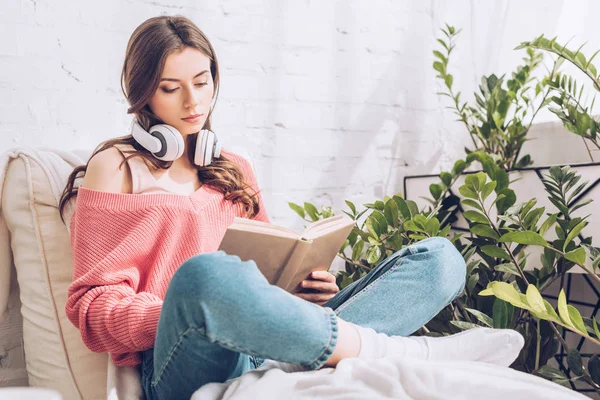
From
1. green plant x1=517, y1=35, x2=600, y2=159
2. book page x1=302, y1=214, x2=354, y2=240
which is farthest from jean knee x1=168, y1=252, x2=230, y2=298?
green plant x1=517, y1=35, x2=600, y2=159

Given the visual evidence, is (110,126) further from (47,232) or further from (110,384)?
(110,384)

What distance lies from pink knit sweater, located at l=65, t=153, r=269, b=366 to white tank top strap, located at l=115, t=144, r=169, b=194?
28 millimetres

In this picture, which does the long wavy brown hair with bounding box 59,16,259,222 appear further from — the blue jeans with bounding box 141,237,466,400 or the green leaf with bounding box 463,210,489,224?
the green leaf with bounding box 463,210,489,224

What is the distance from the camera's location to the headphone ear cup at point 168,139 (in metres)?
1.23

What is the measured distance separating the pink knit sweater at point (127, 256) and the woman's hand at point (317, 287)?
0.77 ft

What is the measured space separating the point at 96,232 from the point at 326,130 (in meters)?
0.96

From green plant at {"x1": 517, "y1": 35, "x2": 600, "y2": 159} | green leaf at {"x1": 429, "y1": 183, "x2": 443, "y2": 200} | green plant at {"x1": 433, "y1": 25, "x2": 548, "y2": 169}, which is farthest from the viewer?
green plant at {"x1": 433, "y1": 25, "x2": 548, "y2": 169}

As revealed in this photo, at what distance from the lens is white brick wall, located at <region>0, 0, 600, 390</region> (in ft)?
4.89

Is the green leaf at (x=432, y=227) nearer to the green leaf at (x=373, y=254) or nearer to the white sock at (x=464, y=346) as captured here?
the green leaf at (x=373, y=254)

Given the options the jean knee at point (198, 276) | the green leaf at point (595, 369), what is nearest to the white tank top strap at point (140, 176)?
the jean knee at point (198, 276)

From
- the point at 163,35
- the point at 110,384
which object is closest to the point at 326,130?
the point at 163,35

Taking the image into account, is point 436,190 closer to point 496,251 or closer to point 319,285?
point 496,251

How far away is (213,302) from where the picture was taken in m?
0.84

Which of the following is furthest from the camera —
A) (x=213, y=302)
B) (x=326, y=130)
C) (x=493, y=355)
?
(x=326, y=130)
